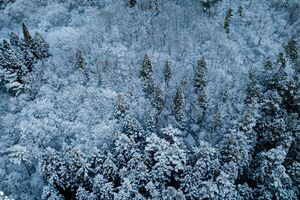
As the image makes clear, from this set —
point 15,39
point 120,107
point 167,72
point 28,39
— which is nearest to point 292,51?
point 167,72

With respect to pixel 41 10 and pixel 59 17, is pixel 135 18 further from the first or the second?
pixel 41 10

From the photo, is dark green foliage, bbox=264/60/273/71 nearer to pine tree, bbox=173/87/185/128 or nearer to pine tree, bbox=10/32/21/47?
pine tree, bbox=173/87/185/128

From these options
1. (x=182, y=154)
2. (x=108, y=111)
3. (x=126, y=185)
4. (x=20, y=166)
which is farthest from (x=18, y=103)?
(x=182, y=154)

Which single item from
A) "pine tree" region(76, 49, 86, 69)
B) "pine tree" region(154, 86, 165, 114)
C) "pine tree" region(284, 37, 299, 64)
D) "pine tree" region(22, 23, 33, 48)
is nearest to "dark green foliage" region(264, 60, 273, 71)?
"pine tree" region(284, 37, 299, 64)

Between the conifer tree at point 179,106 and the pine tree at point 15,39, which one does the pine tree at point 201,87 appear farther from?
the pine tree at point 15,39

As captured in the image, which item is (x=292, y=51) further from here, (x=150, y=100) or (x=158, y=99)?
(x=150, y=100)
